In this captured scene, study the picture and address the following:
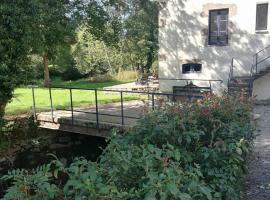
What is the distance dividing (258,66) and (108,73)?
55.7 feet

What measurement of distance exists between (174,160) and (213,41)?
1125 centimetres

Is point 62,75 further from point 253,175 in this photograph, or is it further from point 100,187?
point 100,187

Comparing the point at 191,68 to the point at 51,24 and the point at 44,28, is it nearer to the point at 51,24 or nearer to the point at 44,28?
the point at 51,24

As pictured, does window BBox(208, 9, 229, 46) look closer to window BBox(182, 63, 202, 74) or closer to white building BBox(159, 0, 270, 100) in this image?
white building BBox(159, 0, 270, 100)

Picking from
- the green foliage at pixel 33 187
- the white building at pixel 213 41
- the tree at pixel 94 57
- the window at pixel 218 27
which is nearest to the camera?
the green foliage at pixel 33 187

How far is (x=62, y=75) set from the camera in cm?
3016

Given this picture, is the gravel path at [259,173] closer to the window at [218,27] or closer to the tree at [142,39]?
the window at [218,27]

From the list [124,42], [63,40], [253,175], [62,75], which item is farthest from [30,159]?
[62,75]

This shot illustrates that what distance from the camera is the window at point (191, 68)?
13883 millimetres

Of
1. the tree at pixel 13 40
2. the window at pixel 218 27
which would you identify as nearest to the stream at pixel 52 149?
the tree at pixel 13 40

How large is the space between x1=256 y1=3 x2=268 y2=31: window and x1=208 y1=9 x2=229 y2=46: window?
4.00ft

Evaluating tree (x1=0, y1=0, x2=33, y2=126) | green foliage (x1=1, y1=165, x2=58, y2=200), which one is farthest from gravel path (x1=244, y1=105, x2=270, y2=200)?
tree (x1=0, y1=0, x2=33, y2=126)

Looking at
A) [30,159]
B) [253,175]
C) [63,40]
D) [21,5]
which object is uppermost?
[21,5]

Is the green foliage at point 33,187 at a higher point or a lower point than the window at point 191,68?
lower
